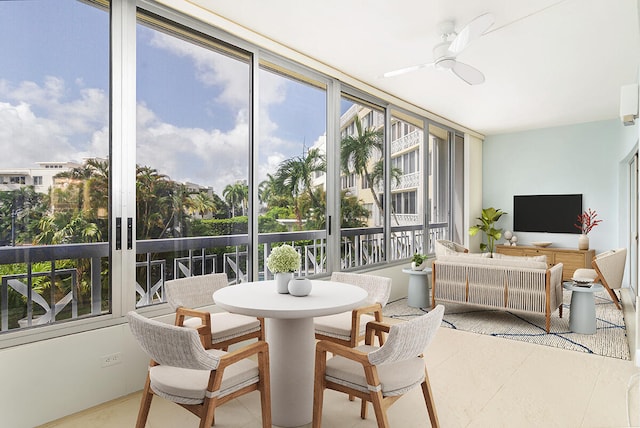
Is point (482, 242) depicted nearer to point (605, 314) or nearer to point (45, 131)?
point (605, 314)

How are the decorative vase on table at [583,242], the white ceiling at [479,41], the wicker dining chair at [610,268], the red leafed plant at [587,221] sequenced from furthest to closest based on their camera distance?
the red leafed plant at [587,221] → the decorative vase on table at [583,242] → the wicker dining chair at [610,268] → the white ceiling at [479,41]

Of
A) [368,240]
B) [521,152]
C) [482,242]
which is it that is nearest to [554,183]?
[521,152]

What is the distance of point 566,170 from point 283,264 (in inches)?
270

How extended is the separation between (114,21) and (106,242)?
1.48m

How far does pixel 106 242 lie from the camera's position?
8.91 ft

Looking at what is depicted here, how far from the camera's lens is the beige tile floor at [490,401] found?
2.39m

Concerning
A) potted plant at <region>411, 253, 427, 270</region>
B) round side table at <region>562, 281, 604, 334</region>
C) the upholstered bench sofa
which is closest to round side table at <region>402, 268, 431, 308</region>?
potted plant at <region>411, 253, 427, 270</region>

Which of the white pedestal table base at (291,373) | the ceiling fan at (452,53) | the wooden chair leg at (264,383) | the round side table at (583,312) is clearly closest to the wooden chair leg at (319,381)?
the wooden chair leg at (264,383)

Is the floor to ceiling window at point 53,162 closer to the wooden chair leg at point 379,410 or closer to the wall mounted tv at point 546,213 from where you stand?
the wooden chair leg at point 379,410

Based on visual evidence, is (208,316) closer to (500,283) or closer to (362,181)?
(362,181)

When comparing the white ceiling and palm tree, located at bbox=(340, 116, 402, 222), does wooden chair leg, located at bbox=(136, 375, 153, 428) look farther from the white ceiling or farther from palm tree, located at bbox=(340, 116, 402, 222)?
palm tree, located at bbox=(340, 116, 402, 222)

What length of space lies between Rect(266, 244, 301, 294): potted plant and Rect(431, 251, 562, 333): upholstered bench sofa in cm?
284

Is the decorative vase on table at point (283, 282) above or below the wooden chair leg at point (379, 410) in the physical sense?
above

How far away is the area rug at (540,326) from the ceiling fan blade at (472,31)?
110 inches
